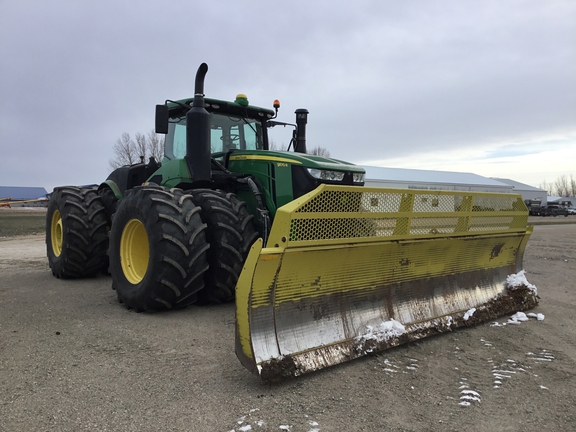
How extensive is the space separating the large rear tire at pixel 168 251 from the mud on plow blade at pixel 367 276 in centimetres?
143

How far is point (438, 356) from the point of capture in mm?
3564

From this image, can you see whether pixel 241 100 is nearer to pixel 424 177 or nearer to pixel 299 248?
pixel 299 248

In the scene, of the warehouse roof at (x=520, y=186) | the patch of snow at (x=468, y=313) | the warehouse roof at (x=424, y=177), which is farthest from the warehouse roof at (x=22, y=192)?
the patch of snow at (x=468, y=313)

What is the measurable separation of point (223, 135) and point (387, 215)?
299 centimetres

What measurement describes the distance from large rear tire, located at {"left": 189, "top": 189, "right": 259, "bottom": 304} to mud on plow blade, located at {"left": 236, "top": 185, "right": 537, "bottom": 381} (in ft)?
4.45

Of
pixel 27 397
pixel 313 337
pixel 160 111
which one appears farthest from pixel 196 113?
pixel 27 397

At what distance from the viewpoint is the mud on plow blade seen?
3.07m

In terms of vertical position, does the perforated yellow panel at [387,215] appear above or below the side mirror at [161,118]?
below

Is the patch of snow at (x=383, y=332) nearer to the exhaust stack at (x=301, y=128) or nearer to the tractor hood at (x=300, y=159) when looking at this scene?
the tractor hood at (x=300, y=159)

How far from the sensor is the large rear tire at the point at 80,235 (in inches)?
258

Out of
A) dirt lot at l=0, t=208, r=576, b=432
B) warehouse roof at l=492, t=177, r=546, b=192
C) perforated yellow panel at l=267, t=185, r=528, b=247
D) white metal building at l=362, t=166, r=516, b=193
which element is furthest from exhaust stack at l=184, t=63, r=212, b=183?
warehouse roof at l=492, t=177, r=546, b=192

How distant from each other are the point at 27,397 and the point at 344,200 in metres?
2.51

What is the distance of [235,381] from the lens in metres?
3.02

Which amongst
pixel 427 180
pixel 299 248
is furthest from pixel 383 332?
pixel 427 180
